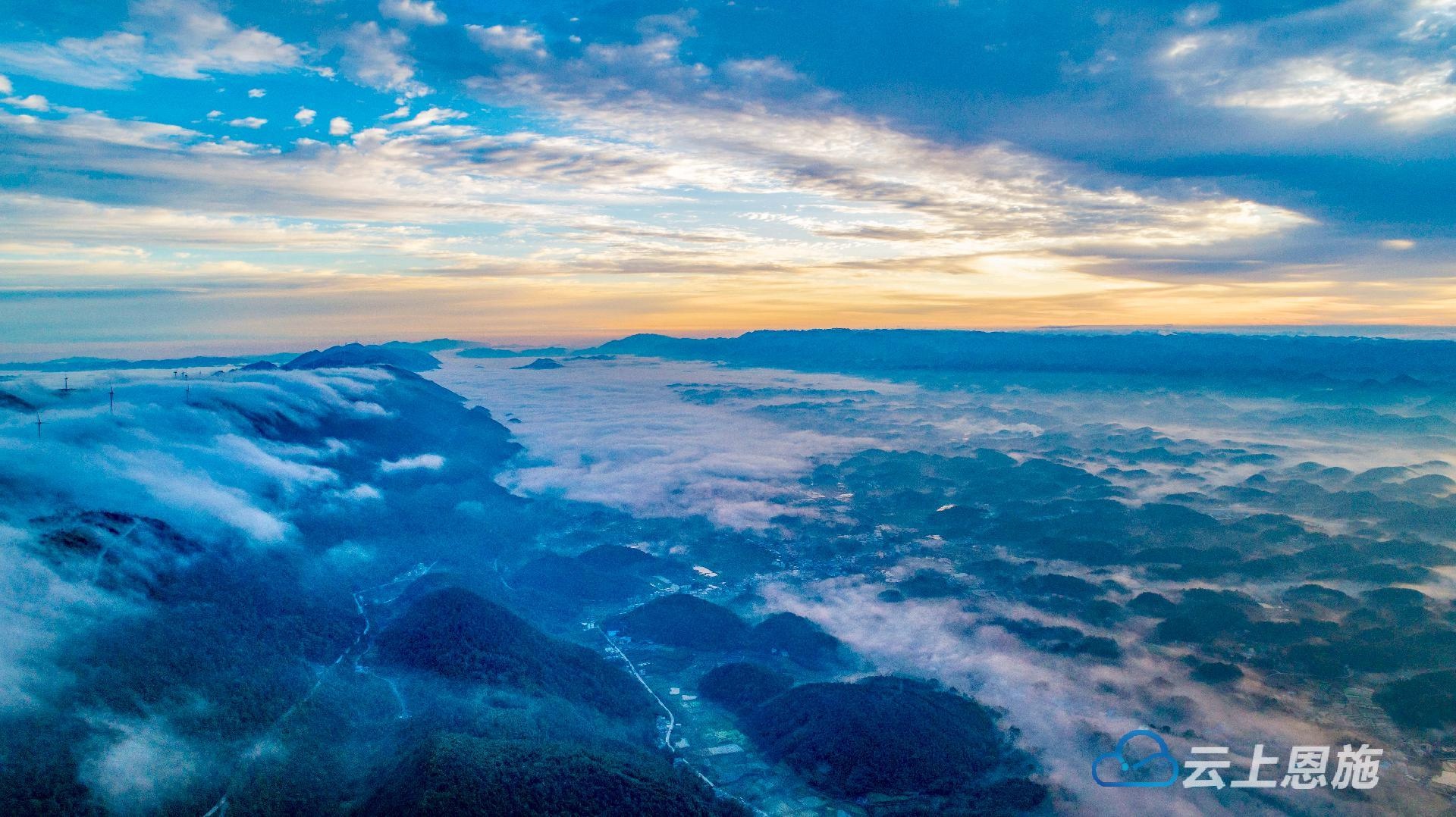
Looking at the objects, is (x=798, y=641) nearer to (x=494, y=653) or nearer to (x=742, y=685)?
(x=742, y=685)

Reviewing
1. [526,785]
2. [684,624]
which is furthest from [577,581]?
[526,785]

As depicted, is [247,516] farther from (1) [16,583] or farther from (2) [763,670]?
(2) [763,670]

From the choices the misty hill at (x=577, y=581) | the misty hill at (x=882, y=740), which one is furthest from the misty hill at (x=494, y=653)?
the misty hill at (x=577, y=581)

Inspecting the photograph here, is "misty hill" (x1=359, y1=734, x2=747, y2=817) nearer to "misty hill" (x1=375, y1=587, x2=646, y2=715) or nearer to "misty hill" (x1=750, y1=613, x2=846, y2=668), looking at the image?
"misty hill" (x1=375, y1=587, x2=646, y2=715)

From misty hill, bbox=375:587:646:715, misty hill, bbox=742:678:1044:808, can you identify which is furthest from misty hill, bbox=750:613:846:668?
misty hill, bbox=375:587:646:715

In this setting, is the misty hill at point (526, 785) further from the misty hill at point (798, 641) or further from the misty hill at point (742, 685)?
the misty hill at point (798, 641)

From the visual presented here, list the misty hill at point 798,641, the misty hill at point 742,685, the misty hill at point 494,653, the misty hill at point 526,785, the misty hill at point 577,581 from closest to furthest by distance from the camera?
the misty hill at point 526,785 < the misty hill at point 494,653 < the misty hill at point 742,685 < the misty hill at point 798,641 < the misty hill at point 577,581
